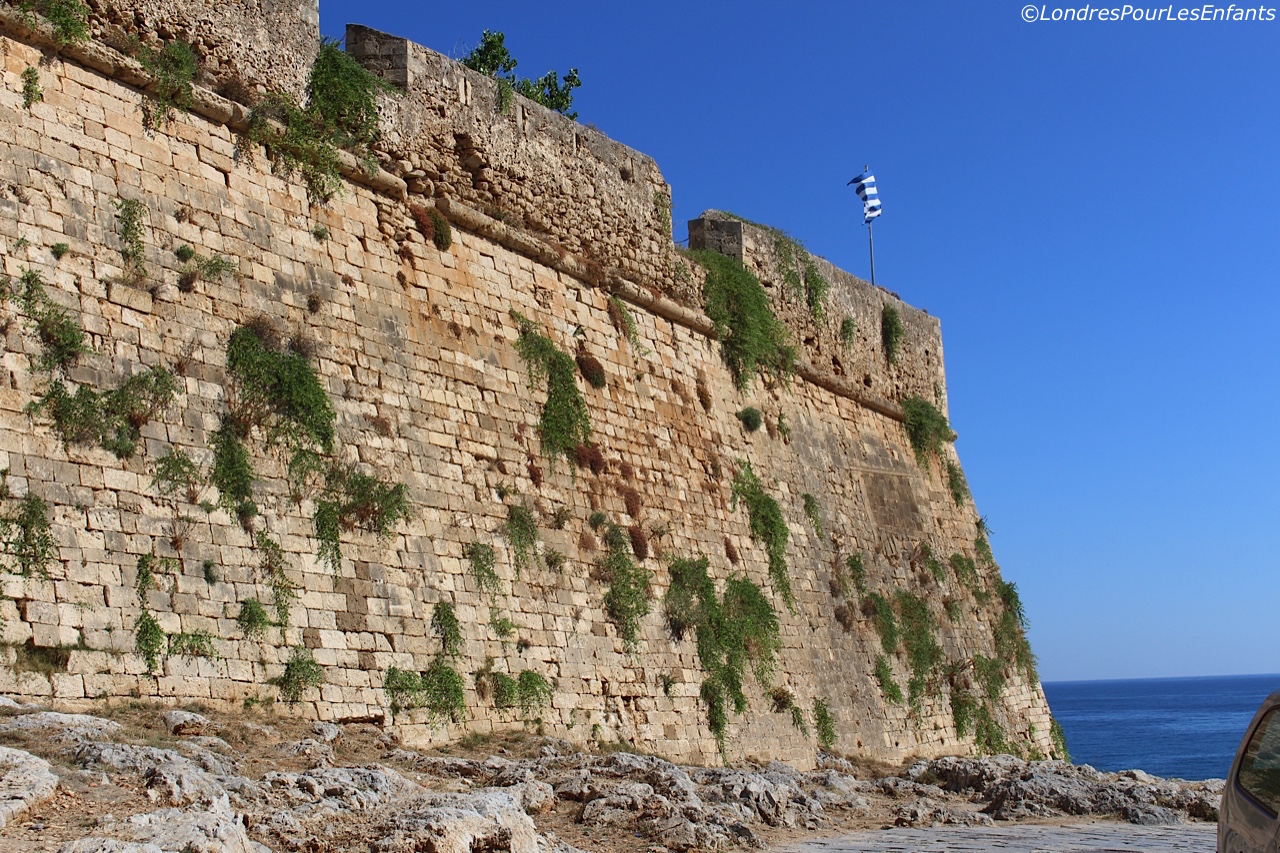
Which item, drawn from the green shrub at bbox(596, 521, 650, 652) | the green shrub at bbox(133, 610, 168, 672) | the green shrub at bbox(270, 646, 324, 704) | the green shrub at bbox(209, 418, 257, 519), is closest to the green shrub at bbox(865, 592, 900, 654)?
the green shrub at bbox(596, 521, 650, 652)

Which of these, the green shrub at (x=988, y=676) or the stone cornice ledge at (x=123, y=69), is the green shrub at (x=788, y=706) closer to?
the green shrub at (x=988, y=676)

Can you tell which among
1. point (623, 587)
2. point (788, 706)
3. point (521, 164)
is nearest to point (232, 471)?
point (623, 587)

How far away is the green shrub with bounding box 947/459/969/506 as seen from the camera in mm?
20766

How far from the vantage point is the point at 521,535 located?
37.4ft

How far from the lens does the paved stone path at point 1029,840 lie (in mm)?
7912

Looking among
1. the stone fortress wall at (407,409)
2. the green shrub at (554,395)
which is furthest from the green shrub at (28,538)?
the green shrub at (554,395)

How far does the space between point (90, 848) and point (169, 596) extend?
4.18 meters

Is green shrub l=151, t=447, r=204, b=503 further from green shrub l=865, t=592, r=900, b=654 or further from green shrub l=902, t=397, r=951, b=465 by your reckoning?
green shrub l=902, t=397, r=951, b=465

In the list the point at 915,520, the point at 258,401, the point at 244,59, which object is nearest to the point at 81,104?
the point at 244,59

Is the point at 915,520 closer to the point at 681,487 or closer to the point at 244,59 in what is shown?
the point at 681,487

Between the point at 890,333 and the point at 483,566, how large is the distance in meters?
10.7

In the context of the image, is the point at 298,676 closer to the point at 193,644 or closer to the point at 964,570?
the point at 193,644

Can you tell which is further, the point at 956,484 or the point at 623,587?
the point at 956,484

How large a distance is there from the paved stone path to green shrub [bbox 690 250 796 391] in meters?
7.43
